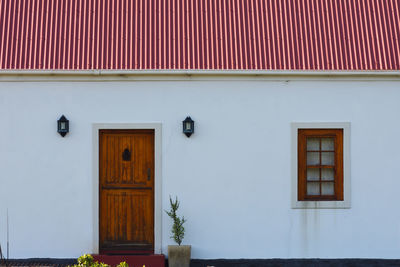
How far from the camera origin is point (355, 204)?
9070 millimetres

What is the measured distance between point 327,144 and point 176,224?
9.43 ft

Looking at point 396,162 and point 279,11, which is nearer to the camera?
point 396,162

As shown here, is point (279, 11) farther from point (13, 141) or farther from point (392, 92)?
point (13, 141)

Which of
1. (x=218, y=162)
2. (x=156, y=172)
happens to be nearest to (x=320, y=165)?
(x=218, y=162)

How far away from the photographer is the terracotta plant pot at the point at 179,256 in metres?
8.64

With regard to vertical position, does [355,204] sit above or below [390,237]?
Result: above

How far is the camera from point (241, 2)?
996 centimetres

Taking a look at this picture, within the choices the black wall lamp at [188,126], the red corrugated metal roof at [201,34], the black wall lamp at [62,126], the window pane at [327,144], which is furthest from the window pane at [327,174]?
the black wall lamp at [62,126]

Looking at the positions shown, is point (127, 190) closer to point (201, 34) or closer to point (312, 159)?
point (201, 34)

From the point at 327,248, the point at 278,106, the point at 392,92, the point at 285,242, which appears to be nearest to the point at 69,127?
the point at 278,106

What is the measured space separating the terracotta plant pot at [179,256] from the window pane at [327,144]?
285 centimetres

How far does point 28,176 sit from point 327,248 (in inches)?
200

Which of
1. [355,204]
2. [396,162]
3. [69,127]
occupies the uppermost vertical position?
[69,127]

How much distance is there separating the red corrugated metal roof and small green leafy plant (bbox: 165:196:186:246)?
228 cm
